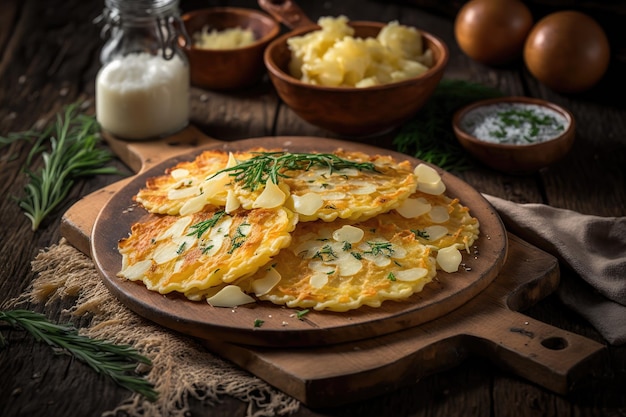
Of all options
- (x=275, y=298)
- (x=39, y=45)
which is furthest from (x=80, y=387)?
(x=39, y=45)

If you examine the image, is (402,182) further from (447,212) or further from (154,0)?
(154,0)

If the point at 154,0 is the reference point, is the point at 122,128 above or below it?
below

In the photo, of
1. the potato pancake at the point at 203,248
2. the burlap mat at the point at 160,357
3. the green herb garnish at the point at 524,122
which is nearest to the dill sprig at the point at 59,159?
the burlap mat at the point at 160,357

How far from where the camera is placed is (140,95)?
12.9ft

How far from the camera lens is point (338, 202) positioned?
2.88 metres

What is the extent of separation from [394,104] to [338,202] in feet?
3.70

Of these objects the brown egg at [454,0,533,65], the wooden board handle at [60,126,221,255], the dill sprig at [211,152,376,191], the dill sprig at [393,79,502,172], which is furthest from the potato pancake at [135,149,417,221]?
the brown egg at [454,0,533,65]

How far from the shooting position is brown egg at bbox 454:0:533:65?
4551mm

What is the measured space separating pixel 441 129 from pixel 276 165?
4.30ft

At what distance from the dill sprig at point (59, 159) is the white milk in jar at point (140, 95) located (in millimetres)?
149

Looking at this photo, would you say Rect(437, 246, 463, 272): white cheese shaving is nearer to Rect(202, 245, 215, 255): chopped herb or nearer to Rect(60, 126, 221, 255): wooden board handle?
Rect(202, 245, 215, 255): chopped herb

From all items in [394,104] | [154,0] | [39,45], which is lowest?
[39,45]

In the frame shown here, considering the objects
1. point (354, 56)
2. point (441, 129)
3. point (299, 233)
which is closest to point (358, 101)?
point (354, 56)

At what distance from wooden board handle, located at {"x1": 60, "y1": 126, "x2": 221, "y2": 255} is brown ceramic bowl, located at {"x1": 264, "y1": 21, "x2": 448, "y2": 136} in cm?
45
